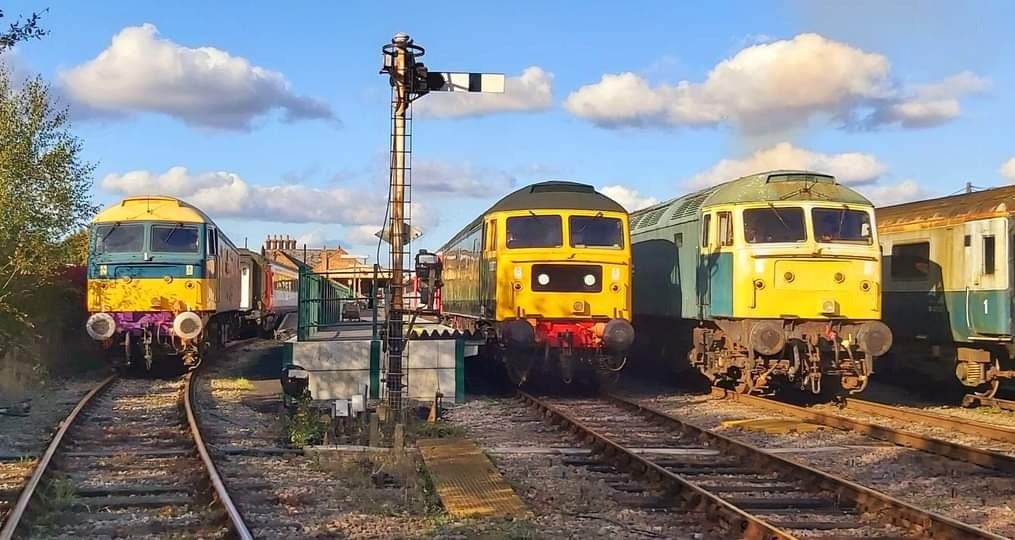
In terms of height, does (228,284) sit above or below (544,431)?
above

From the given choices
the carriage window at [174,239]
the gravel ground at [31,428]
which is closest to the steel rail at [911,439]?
the gravel ground at [31,428]

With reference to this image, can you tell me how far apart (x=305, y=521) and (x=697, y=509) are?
3010mm

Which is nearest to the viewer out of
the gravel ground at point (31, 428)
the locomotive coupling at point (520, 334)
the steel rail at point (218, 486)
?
the steel rail at point (218, 486)

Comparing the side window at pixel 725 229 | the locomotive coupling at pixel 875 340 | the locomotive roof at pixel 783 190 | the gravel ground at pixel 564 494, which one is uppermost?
the locomotive roof at pixel 783 190

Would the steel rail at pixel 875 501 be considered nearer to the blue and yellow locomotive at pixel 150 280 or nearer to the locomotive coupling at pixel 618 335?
the locomotive coupling at pixel 618 335

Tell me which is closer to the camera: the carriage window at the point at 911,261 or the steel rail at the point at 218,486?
the steel rail at the point at 218,486

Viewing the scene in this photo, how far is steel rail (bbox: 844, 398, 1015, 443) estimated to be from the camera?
12.1 m

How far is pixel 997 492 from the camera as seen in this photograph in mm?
9133

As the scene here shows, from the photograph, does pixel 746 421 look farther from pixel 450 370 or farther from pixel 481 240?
pixel 481 240

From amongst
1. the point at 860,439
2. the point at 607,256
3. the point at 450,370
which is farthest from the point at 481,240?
the point at 860,439

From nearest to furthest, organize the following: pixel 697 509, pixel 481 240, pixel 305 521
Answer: pixel 305 521 < pixel 697 509 < pixel 481 240

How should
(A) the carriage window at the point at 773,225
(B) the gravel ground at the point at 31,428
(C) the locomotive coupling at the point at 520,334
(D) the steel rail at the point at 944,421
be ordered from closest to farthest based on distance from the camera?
(B) the gravel ground at the point at 31,428 → (D) the steel rail at the point at 944,421 → (A) the carriage window at the point at 773,225 → (C) the locomotive coupling at the point at 520,334

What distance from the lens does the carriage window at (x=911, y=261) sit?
16.6 m

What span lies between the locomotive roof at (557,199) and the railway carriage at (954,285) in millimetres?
4715
